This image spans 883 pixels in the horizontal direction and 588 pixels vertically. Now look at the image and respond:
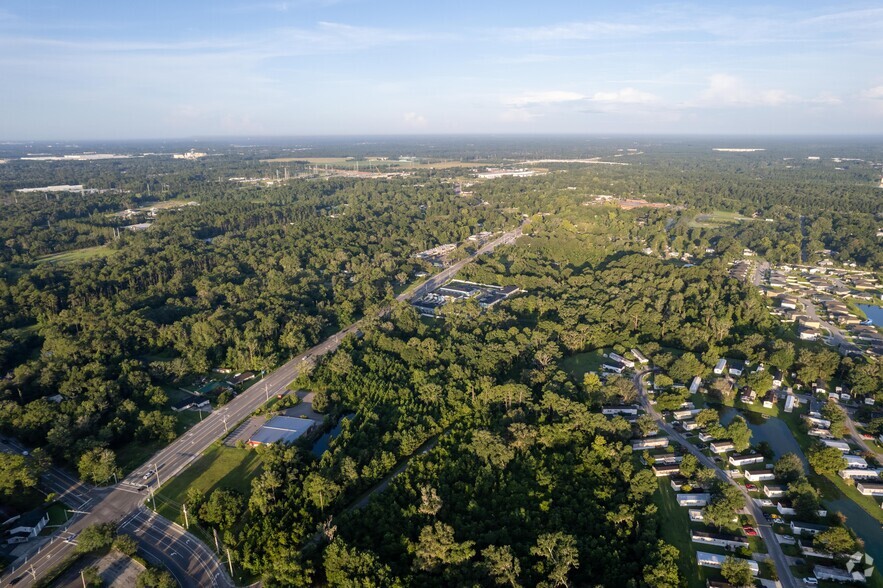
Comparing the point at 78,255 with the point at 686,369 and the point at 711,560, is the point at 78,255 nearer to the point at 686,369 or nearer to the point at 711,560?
the point at 686,369

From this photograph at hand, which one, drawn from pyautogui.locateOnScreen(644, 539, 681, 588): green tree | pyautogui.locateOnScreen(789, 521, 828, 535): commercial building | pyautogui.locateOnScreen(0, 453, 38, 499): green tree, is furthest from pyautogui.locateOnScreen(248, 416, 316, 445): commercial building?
pyautogui.locateOnScreen(789, 521, 828, 535): commercial building

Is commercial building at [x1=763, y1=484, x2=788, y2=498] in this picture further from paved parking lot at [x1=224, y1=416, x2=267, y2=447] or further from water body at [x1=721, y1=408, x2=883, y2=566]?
paved parking lot at [x1=224, y1=416, x2=267, y2=447]

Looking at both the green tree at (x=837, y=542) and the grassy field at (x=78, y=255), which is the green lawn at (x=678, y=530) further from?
the grassy field at (x=78, y=255)

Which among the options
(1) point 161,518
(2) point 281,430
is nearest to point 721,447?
(2) point 281,430

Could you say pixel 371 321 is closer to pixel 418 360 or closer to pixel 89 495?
pixel 418 360

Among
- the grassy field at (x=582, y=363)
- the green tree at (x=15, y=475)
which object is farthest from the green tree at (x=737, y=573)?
the green tree at (x=15, y=475)

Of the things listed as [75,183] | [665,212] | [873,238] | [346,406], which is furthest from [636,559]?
[75,183]
